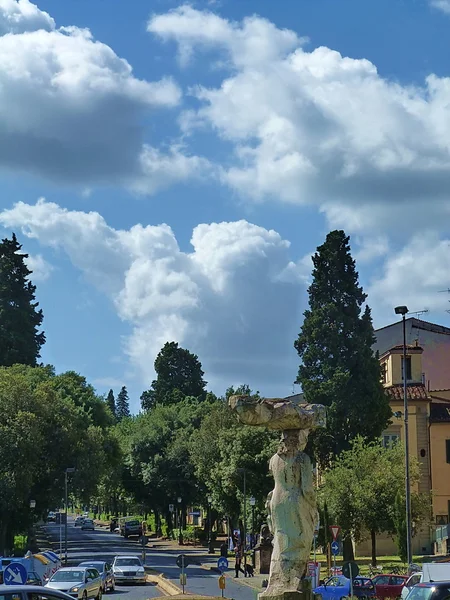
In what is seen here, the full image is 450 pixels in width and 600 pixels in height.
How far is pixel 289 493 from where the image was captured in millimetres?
19516

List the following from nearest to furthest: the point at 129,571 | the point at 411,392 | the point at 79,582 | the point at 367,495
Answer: the point at 79,582 < the point at 129,571 < the point at 367,495 < the point at 411,392

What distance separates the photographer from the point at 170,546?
87125 mm

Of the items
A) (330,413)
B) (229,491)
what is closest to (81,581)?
(330,413)

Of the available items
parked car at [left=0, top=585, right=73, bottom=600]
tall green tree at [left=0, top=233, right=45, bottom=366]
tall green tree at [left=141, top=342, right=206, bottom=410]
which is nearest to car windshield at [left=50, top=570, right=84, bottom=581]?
parked car at [left=0, top=585, right=73, bottom=600]

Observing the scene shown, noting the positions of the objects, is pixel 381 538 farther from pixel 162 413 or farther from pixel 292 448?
pixel 292 448

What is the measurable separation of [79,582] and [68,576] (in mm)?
1019

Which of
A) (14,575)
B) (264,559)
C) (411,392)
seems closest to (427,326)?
(411,392)

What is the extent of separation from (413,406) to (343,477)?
51.5 feet

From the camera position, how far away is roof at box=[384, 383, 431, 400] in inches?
2687

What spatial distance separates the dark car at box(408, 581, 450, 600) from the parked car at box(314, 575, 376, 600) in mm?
14192

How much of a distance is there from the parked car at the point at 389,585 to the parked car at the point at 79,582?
10238 mm

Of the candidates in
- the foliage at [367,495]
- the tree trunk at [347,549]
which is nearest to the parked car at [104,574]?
the foliage at [367,495]

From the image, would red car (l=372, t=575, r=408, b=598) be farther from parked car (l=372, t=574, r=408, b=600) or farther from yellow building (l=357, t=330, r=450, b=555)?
yellow building (l=357, t=330, r=450, b=555)

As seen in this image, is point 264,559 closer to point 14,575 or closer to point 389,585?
point 389,585
